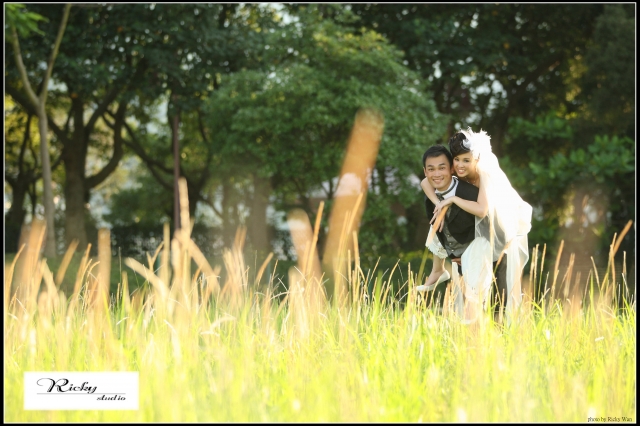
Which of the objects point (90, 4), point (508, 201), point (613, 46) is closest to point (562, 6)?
point (613, 46)

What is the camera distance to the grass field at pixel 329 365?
3029 millimetres

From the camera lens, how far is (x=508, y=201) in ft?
15.2

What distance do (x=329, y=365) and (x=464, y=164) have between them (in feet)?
5.71

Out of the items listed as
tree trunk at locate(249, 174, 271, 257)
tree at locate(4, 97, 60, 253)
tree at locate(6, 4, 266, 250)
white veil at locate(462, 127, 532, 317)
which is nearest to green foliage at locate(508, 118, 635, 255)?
tree trunk at locate(249, 174, 271, 257)

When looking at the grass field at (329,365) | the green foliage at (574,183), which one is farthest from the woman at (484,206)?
the green foliage at (574,183)

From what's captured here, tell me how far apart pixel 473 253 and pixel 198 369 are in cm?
199

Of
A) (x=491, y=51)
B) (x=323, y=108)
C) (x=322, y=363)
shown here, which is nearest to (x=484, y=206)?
(x=322, y=363)

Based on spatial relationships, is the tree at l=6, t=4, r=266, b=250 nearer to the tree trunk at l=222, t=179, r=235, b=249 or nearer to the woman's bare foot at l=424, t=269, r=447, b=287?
the tree trunk at l=222, t=179, r=235, b=249

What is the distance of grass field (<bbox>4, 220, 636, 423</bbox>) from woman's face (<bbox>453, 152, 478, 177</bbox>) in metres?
0.90

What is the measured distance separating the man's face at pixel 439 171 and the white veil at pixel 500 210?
0.19 meters

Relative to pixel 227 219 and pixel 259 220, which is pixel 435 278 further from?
pixel 227 219

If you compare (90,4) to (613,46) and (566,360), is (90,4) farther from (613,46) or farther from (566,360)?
(566,360)

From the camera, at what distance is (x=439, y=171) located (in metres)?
4.62

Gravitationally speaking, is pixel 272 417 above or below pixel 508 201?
below
